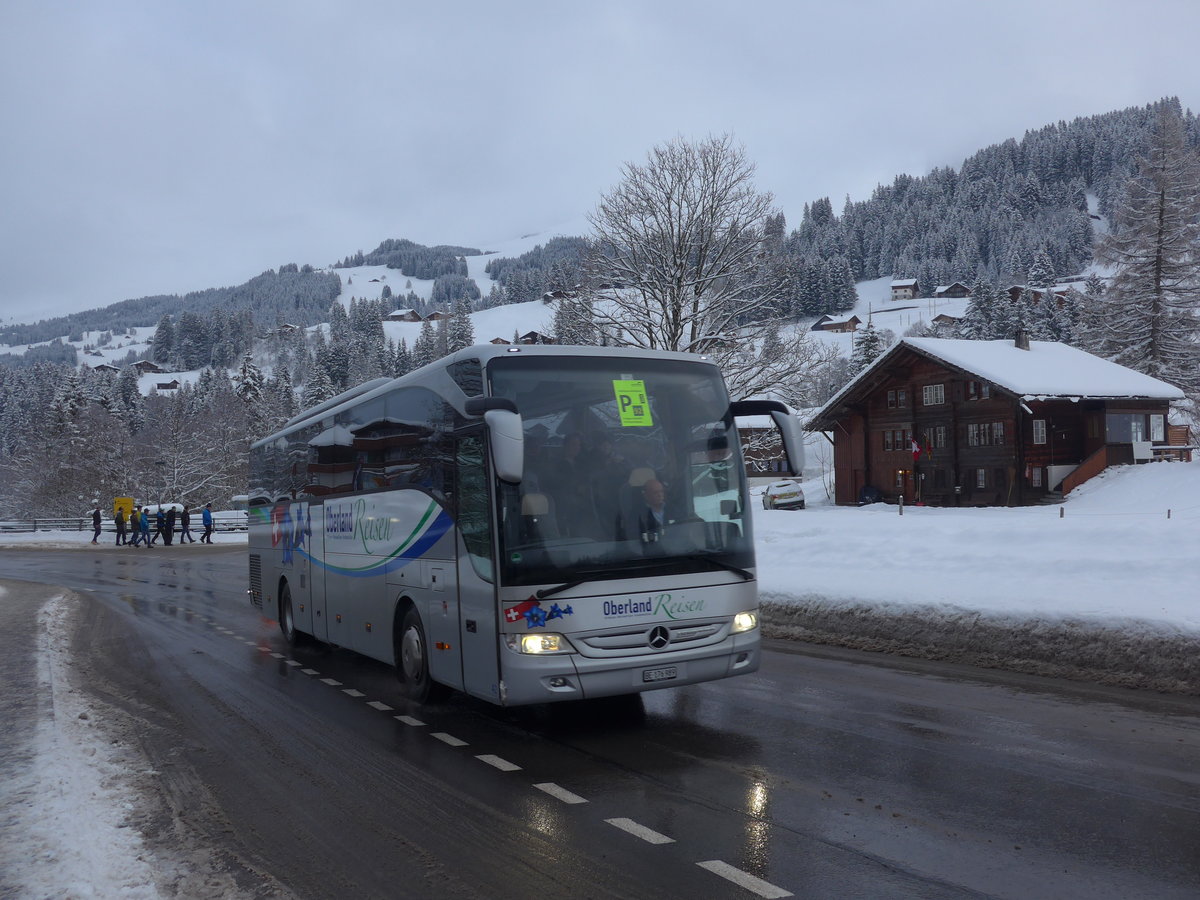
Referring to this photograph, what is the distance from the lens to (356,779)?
6.89 meters

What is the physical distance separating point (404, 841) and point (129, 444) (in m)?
69.9

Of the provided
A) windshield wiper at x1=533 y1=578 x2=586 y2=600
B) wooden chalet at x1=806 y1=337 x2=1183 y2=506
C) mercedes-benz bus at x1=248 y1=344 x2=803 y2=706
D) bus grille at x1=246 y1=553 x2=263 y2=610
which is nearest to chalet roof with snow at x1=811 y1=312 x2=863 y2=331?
wooden chalet at x1=806 y1=337 x2=1183 y2=506

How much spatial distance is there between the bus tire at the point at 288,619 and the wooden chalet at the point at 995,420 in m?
35.9

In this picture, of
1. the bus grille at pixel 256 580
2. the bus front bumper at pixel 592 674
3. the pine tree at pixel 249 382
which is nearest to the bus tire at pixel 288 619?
the bus grille at pixel 256 580

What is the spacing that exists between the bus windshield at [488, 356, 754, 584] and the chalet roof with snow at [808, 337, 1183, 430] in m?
37.8

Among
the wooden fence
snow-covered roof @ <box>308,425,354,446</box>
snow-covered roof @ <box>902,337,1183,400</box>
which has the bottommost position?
the wooden fence

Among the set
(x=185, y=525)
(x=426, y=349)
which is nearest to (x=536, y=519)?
(x=185, y=525)

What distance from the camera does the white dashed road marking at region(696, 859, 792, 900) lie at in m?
4.57

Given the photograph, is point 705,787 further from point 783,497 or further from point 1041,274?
point 1041,274

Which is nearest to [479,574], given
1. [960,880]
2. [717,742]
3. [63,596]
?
[717,742]

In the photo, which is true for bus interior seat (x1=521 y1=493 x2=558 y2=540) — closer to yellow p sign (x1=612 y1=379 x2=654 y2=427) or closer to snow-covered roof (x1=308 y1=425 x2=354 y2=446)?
yellow p sign (x1=612 y1=379 x2=654 y2=427)

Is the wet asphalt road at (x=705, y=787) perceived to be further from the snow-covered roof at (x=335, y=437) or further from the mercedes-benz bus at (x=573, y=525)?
the snow-covered roof at (x=335, y=437)

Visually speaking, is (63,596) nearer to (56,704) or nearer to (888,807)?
(56,704)

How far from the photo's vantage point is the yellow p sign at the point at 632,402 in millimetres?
8031
